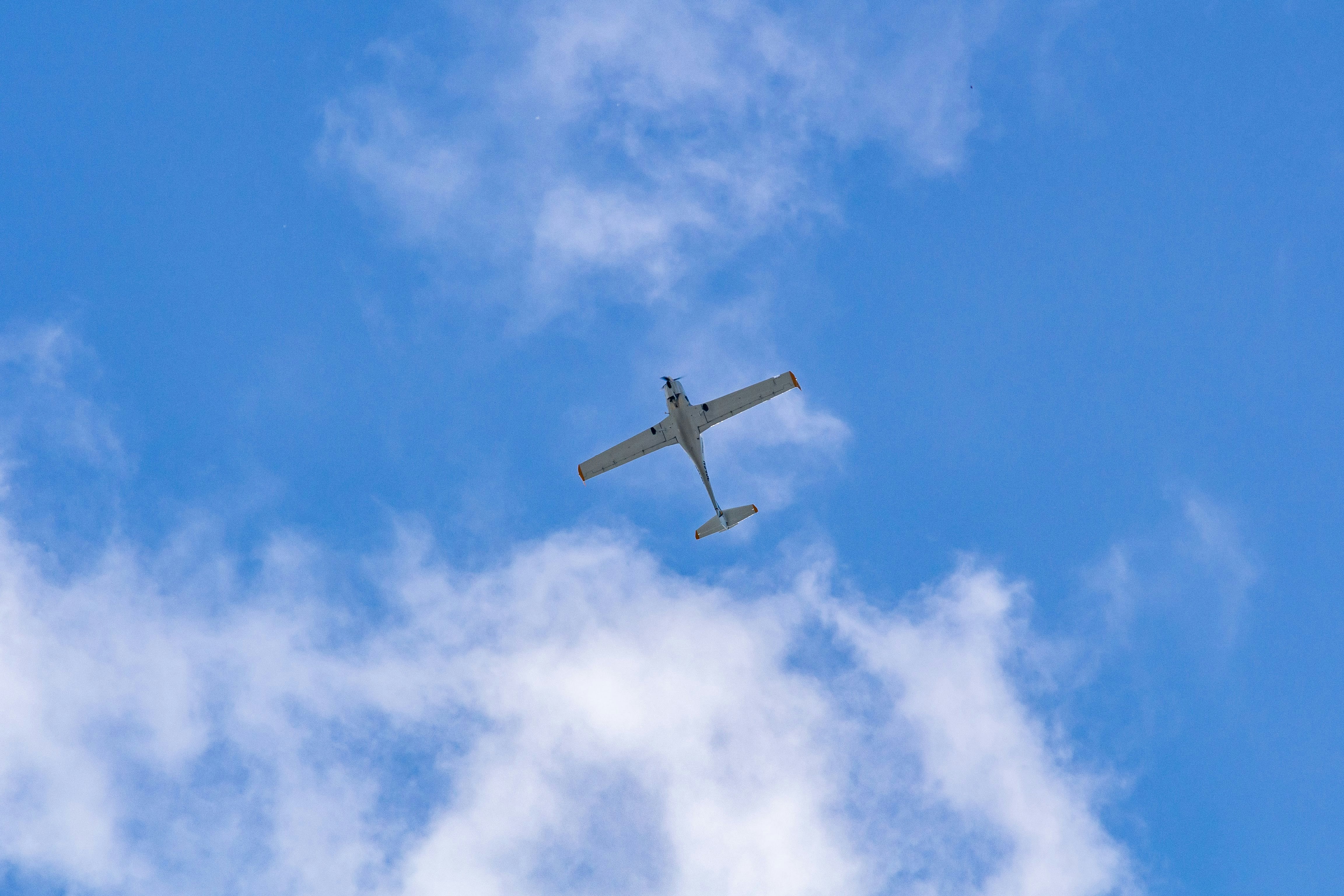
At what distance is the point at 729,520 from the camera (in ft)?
382

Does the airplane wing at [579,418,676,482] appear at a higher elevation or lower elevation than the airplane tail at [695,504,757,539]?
higher

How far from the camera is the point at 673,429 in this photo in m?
110

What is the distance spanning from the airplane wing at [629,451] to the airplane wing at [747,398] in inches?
177

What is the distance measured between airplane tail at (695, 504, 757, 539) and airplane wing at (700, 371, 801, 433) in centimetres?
1179

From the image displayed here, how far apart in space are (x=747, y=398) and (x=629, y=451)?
13044mm

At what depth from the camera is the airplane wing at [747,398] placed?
10744 cm

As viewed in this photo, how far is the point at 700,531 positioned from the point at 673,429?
12560 millimetres

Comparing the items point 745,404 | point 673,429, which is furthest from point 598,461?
point 745,404

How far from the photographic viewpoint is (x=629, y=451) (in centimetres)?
11181

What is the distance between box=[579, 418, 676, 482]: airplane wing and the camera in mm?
111062

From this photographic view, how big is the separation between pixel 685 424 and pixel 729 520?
13419 millimetres

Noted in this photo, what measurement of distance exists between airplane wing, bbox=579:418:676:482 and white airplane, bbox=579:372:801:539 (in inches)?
1.1

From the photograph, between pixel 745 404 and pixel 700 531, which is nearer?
pixel 745 404

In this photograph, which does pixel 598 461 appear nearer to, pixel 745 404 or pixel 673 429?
pixel 673 429
